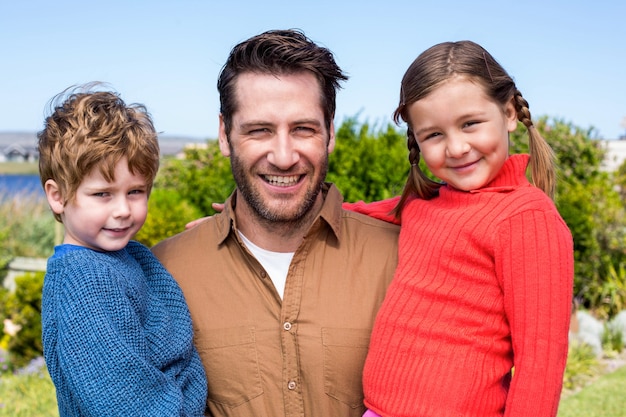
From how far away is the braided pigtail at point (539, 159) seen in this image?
245 centimetres

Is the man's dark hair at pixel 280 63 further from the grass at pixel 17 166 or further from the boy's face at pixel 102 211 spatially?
the grass at pixel 17 166

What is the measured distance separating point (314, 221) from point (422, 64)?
0.72 metres

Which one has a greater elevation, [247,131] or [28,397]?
[247,131]

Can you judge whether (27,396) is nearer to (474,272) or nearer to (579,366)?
(474,272)

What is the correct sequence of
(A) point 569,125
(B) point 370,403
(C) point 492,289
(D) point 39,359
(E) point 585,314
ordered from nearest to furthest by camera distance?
(C) point 492,289 → (B) point 370,403 → (D) point 39,359 → (E) point 585,314 → (A) point 569,125

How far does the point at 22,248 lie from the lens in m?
10.6

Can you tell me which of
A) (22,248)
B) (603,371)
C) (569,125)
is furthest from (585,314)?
(22,248)

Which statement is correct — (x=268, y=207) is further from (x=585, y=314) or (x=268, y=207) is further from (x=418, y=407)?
(x=585, y=314)

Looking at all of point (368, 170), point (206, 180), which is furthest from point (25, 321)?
point (368, 170)

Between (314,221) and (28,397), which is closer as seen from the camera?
(314,221)

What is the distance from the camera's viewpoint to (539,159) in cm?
245

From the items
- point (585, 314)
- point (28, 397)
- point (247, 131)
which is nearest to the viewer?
point (247, 131)

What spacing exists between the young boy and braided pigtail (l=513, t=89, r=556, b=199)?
1339 millimetres

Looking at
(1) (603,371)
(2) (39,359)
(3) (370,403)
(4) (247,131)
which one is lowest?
(2) (39,359)
